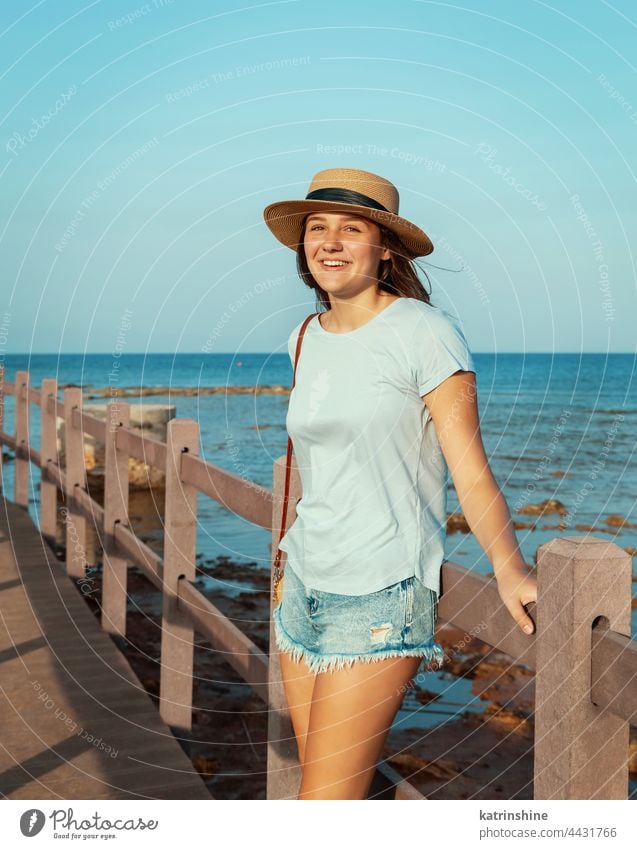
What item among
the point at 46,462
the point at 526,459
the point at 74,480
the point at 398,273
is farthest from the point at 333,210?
the point at 526,459

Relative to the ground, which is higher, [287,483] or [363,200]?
[363,200]

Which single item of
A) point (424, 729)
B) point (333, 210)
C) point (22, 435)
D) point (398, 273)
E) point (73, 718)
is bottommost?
point (424, 729)

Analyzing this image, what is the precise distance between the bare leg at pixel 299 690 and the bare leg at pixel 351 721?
96mm

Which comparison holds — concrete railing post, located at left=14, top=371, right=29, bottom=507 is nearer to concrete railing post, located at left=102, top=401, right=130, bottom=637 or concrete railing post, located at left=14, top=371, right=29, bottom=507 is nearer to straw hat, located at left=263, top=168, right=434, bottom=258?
concrete railing post, located at left=102, top=401, right=130, bottom=637

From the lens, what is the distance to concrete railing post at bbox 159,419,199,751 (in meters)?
3.85

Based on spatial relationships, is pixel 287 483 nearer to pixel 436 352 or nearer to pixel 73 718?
pixel 436 352

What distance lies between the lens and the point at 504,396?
1613 inches

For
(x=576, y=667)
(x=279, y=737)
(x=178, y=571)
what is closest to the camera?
(x=576, y=667)

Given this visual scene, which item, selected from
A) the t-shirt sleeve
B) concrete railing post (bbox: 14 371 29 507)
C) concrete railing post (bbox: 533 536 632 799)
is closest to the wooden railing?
concrete railing post (bbox: 533 536 632 799)

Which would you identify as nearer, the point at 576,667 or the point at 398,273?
the point at 576,667

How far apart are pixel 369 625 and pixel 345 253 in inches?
32.9

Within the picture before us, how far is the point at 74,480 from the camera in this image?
21.2 feet
